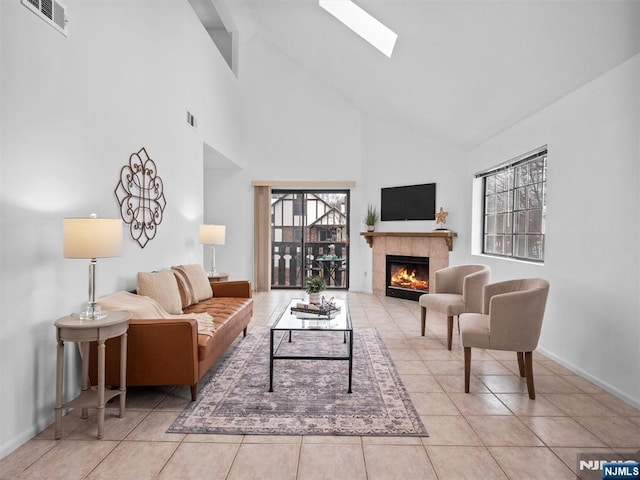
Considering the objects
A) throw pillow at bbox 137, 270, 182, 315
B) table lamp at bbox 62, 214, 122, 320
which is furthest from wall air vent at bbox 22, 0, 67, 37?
throw pillow at bbox 137, 270, 182, 315

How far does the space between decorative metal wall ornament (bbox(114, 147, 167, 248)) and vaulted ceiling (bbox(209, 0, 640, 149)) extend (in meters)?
2.80

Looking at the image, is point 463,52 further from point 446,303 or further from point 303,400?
point 303,400

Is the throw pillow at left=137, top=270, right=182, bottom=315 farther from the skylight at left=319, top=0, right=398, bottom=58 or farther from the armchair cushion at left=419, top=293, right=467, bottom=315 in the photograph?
the skylight at left=319, top=0, right=398, bottom=58

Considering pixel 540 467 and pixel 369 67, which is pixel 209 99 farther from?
pixel 540 467

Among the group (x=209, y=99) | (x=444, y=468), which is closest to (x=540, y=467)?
(x=444, y=468)

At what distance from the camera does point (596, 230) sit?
126 inches

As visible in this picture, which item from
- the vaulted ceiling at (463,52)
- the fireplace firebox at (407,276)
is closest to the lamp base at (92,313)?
the vaulted ceiling at (463,52)

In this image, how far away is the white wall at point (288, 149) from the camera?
7656 mm

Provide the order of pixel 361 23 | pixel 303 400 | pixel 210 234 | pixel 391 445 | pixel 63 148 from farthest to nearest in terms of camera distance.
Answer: pixel 210 234
pixel 361 23
pixel 303 400
pixel 63 148
pixel 391 445

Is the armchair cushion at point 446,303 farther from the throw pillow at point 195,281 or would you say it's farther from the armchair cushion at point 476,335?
the throw pillow at point 195,281

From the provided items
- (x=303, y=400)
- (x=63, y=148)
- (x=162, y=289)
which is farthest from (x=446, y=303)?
(x=63, y=148)

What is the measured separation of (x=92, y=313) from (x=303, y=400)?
156cm

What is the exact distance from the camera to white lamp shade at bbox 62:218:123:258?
2.40m

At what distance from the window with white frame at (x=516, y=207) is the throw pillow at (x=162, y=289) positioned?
3844 mm
